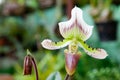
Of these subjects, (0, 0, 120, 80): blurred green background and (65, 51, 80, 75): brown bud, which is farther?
(0, 0, 120, 80): blurred green background

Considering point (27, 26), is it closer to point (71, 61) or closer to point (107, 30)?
point (107, 30)

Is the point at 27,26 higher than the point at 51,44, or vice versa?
the point at 51,44

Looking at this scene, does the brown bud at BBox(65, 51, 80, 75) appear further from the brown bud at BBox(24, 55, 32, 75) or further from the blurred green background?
the blurred green background

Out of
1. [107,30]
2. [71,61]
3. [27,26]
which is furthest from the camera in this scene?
[27,26]

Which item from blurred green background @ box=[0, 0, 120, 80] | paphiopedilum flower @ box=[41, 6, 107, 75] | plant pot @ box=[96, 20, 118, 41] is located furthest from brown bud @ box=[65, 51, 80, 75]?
blurred green background @ box=[0, 0, 120, 80]

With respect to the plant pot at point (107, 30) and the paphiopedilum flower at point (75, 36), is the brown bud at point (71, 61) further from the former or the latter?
the plant pot at point (107, 30)

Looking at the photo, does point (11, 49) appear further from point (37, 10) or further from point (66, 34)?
point (66, 34)

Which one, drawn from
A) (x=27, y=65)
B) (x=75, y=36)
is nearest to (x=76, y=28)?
(x=75, y=36)
